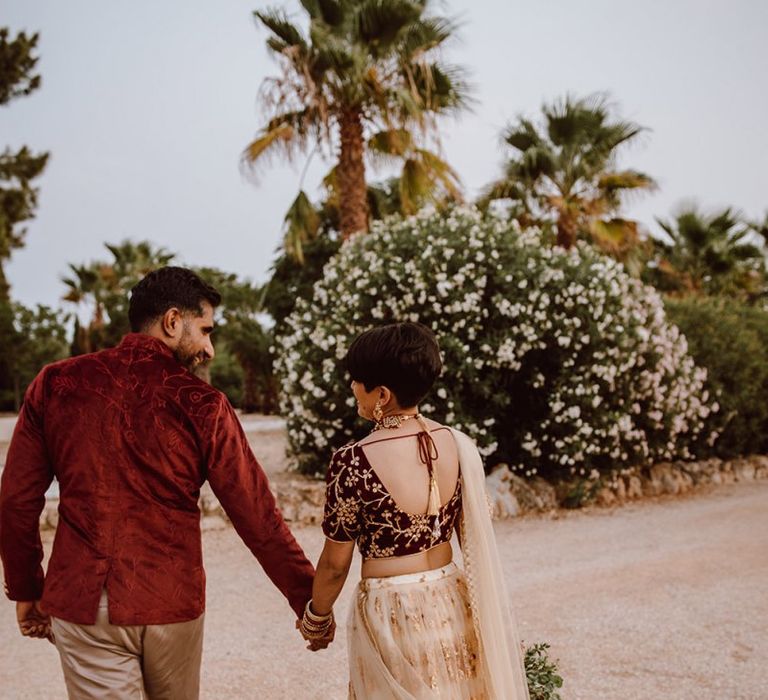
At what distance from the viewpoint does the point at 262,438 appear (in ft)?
59.2

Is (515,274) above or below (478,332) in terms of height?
above

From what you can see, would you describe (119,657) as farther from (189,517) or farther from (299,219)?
(299,219)

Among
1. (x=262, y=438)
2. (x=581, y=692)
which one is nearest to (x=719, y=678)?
(x=581, y=692)

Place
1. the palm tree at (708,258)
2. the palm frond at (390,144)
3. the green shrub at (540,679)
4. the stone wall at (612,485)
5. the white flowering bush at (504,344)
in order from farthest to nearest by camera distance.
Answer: the palm tree at (708,258)
the palm frond at (390,144)
the stone wall at (612,485)
the white flowering bush at (504,344)
the green shrub at (540,679)

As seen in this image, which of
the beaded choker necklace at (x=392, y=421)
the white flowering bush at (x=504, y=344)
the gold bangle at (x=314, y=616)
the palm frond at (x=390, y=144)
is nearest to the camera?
the beaded choker necklace at (x=392, y=421)

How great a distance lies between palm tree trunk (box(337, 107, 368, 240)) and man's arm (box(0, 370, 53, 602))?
11017mm

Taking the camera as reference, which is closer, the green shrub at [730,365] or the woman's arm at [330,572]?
the woman's arm at [330,572]

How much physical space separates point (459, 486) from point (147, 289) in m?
1.22

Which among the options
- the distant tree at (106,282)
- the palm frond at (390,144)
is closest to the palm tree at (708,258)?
the palm frond at (390,144)

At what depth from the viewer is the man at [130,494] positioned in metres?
2.19

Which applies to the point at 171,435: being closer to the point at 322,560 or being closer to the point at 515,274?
the point at 322,560

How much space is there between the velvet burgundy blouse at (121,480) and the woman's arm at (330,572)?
32 cm

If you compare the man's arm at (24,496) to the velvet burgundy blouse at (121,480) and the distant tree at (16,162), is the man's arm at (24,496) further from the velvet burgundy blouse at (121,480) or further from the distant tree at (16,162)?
the distant tree at (16,162)

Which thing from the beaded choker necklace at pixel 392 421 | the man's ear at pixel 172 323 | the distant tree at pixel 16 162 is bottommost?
the beaded choker necklace at pixel 392 421
